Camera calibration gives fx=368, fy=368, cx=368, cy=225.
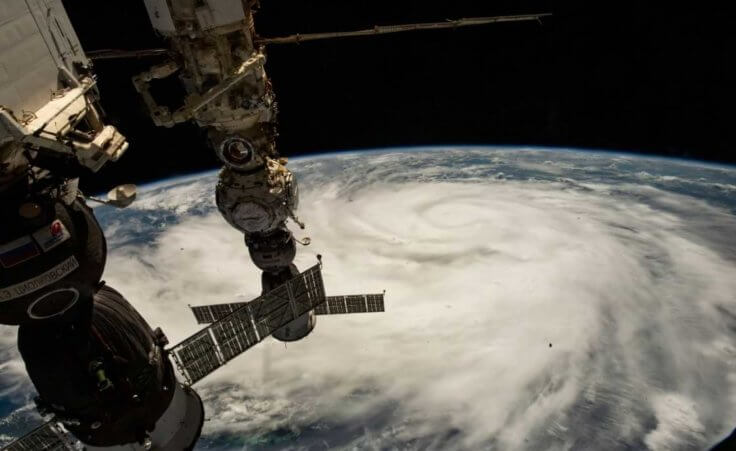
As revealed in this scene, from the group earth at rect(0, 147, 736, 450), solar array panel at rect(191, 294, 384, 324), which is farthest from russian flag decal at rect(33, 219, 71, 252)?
earth at rect(0, 147, 736, 450)

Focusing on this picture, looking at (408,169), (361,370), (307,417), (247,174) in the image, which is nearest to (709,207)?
(408,169)

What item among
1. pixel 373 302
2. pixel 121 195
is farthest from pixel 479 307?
pixel 121 195

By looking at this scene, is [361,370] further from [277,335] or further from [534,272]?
[534,272]

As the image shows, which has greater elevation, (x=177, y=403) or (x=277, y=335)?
(x=177, y=403)

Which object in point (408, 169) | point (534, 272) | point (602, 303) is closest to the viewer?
point (602, 303)

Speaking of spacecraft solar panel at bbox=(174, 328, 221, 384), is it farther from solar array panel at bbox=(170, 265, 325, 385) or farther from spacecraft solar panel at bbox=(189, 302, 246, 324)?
spacecraft solar panel at bbox=(189, 302, 246, 324)

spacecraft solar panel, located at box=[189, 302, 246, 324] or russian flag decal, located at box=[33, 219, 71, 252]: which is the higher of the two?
russian flag decal, located at box=[33, 219, 71, 252]

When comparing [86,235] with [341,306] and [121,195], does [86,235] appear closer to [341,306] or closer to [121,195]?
[121,195]
